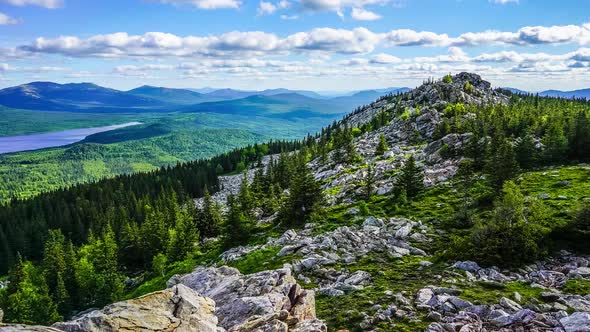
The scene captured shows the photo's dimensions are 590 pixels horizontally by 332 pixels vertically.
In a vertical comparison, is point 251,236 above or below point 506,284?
below

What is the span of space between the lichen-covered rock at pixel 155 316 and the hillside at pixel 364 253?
0.26 feet

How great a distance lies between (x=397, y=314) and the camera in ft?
73.9

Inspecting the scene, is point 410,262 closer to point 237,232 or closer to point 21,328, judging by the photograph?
point 21,328

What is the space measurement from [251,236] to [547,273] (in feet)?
134

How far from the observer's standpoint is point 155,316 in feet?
59.6

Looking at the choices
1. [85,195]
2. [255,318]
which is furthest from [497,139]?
[85,195]

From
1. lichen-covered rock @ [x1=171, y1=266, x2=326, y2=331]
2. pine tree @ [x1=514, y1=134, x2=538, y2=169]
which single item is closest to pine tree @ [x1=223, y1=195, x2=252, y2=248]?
lichen-covered rock @ [x1=171, y1=266, x2=326, y2=331]

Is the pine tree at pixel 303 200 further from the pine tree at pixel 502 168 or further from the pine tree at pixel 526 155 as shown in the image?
the pine tree at pixel 526 155

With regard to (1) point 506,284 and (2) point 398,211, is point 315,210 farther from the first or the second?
(1) point 506,284

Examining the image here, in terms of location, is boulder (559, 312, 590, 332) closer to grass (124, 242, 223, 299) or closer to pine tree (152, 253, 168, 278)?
grass (124, 242, 223, 299)

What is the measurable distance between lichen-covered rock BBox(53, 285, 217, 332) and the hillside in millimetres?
79

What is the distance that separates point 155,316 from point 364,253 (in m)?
23.6

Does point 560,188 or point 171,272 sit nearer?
point 560,188

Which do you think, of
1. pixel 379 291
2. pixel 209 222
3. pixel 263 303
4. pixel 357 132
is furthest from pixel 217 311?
pixel 357 132
